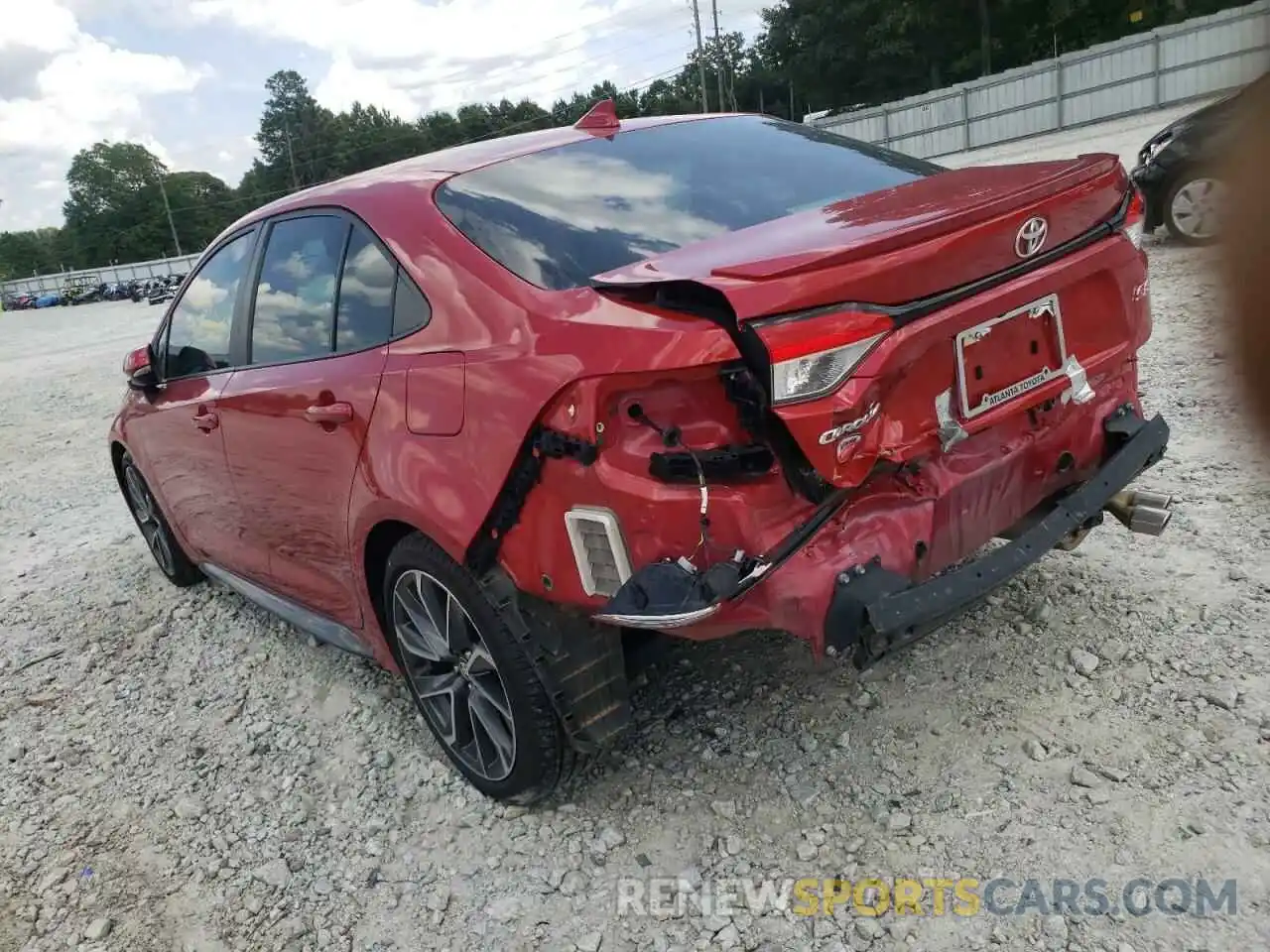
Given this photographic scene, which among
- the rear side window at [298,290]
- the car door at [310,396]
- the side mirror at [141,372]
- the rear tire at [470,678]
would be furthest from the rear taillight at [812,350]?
the side mirror at [141,372]

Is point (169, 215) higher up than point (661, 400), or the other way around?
point (169, 215)

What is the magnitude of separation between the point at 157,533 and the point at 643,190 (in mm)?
3448

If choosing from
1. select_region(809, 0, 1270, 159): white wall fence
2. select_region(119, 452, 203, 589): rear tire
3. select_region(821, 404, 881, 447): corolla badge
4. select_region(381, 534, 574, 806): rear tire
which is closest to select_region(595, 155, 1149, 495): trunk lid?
select_region(821, 404, 881, 447): corolla badge

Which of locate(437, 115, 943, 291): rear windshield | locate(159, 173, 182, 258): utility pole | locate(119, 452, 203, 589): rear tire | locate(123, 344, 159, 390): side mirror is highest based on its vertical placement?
locate(159, 173, 182, 258): utility pole

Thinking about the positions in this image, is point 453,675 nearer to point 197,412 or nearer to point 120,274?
point 197,412

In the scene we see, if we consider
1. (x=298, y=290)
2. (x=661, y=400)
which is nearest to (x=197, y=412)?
(x=298, y=290)

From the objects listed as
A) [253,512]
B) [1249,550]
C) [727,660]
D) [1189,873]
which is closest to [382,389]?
[253,512]

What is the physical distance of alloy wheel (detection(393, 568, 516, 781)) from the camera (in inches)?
110

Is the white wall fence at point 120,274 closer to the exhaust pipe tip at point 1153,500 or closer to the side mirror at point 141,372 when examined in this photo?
the side mirror at point 141,372

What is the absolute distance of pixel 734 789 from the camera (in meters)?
2.78

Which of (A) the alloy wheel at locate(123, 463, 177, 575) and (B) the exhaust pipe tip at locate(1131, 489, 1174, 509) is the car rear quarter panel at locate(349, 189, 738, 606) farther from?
(A) the alloy wheel at locate(123, 463, 177, 575)

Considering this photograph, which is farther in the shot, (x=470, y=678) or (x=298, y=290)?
(x=298, y=290)

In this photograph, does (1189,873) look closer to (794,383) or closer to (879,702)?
(879,702)

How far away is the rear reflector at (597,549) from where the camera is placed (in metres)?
2.26
